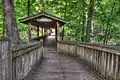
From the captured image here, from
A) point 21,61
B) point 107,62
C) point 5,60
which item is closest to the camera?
point 5,60

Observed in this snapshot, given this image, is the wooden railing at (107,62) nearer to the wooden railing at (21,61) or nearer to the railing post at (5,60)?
the wooden railing at (21,61)

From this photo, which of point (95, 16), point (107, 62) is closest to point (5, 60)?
point (107, 62)

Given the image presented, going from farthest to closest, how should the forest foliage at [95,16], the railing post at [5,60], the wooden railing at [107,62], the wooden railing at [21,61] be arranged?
the forest foliage at [95,16] < the wooden railing at [107,62] < the wooden railing at [21,61] < the railing post at [5,60]

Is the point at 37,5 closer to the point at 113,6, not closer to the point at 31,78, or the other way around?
the point at 113,6

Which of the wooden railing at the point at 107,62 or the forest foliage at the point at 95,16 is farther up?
the forest foliage at the point at 95,16

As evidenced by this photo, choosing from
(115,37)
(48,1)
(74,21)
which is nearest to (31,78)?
(115,37)

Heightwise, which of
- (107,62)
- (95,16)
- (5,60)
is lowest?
(107,62)

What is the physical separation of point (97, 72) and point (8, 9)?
5.71 metres

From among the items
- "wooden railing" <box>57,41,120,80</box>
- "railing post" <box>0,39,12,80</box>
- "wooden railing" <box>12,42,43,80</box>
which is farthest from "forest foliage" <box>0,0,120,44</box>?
"railing post" <box>0,39,12,80</box>

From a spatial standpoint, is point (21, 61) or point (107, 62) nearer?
point (21, 61)

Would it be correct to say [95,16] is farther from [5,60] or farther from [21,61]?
[5,60]

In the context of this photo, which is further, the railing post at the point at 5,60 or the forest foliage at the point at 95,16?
the forest foliage at the point at 95,16

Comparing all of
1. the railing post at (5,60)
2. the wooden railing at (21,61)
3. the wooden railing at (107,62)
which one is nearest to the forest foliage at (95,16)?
the wooden railing at (107,62)

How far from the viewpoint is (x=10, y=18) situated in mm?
8828
